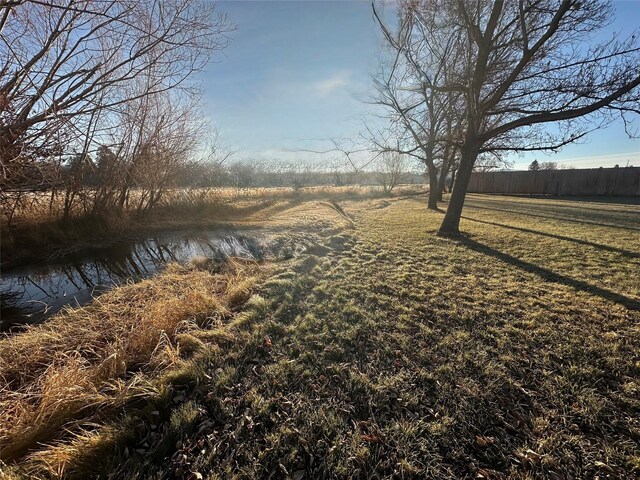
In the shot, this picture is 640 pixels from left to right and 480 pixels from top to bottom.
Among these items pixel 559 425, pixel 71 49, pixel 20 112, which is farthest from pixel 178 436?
pixel 71 49

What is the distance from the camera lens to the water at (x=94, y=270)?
13.5 ft

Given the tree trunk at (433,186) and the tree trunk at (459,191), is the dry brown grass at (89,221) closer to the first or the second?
the tree trunk at (459,191)

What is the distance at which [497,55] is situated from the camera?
7.23 metres

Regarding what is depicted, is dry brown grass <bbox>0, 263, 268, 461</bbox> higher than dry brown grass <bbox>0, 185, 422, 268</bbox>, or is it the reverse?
dry brown grass <bbox>0, 185, 422, 268</bbox>

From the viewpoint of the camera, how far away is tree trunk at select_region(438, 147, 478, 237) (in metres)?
7.64

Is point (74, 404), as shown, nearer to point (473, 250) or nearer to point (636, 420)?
point (636, 420)

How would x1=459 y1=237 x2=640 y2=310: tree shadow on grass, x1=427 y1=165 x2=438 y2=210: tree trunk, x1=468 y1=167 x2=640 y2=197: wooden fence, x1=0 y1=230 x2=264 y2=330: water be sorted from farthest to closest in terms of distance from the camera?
x1=468 y1=167 x2=640 y2=197: wooden fence, x1=427 y1=165 x2=438 y2=210: tree trunk, x1=0 y1=230 x2=264 y2=330: water, x1=459 y1=237 x2=640 y2=310: tree shadow on grass

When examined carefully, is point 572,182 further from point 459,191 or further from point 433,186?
point 459,191

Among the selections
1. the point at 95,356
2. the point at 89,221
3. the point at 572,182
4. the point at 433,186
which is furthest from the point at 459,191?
the point at 572,182

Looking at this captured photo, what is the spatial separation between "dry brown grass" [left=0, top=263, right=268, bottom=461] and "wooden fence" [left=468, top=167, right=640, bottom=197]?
2801cm

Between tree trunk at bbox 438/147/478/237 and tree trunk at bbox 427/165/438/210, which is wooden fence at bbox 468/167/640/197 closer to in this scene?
tree trunk at bbox 427/165/438/210

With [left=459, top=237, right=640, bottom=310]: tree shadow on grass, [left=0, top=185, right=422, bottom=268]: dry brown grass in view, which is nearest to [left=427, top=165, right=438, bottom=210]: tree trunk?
[left=459, top=237, right=640, bottom=310]: tree shadow on grass

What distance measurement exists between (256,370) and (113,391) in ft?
3.87

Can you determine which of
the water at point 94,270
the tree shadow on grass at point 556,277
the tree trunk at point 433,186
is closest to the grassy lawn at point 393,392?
the tree shadow on grass at point 556,277
